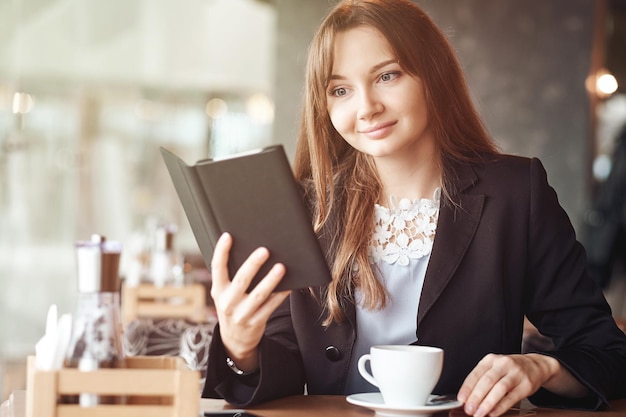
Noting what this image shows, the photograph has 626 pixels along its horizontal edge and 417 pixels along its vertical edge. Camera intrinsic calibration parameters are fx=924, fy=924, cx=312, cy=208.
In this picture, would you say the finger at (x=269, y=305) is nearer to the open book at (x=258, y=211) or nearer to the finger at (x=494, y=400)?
the open book at (x=258, y=211)

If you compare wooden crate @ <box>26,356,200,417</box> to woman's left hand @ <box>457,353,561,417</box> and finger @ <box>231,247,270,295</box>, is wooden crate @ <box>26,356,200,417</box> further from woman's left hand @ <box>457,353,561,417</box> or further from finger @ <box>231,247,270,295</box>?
woman's left hand @ <box>457,353,561,417</box>

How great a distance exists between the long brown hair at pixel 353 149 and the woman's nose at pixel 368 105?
0.10 m

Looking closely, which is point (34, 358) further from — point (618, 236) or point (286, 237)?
point (618, 236)

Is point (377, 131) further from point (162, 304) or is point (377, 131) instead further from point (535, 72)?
point (535, 72)

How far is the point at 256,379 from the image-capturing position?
152cm

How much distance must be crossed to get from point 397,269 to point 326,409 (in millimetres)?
459

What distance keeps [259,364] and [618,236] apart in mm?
4489

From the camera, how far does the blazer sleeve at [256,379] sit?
1.48m

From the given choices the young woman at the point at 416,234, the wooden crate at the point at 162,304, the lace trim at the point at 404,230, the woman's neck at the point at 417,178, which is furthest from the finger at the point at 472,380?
the wooden crate at the point at 162,304

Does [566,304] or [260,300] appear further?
[566,304]

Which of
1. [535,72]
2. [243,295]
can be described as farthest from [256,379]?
[535,72]

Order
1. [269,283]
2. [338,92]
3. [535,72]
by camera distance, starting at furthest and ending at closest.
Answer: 1. [535,72]
2. [338,92]
3. [269,283]

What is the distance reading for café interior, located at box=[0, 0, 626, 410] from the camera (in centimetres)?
551

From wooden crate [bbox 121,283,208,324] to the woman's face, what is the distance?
186cm
